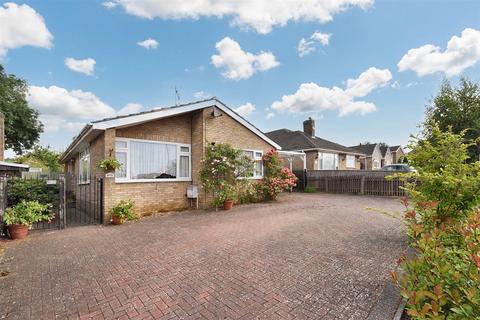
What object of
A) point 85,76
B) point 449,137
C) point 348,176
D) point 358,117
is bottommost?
point 348,176

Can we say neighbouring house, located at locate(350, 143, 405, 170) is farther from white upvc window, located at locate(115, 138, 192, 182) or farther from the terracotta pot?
the terracotta pot

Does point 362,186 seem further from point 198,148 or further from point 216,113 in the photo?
point 198,148

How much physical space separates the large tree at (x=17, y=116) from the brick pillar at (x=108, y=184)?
71.5 feet

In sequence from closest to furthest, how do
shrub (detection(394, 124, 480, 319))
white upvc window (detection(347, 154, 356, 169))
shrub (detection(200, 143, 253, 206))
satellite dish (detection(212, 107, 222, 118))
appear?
shrub (detection(394, 124, 480, 319)), shrub (detection(200, 143, 253, 206)), satellite dish (detection(212, 107, 222, 118)), white upvc window (detection(347, 154, 356, 169))

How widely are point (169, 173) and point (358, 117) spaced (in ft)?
61.4

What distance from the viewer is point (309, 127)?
2659 cm

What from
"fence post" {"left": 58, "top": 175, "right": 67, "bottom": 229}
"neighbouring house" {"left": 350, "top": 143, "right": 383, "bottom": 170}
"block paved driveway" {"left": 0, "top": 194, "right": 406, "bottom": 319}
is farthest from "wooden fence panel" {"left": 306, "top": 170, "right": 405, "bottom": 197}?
"neighbouring house" {"left": 350, "top": 143, "right": 383, "bottom": 170}

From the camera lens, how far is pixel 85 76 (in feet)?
47.6

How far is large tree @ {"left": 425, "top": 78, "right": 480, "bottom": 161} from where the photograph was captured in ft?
51.9

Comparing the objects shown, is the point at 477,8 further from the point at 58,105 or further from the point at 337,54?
the point at 58,105

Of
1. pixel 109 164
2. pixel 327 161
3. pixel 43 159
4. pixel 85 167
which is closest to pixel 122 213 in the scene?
pixel 109 164

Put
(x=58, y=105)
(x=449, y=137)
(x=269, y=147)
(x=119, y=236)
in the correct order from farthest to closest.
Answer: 1. (x=58, y=105)
2. (x=269, y=147)
3. (x=119, y=236)
4. (x=449, y=137)

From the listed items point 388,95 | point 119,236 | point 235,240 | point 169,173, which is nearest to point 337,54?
point 388,95

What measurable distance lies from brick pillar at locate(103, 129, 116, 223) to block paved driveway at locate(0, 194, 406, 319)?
1.02 m
